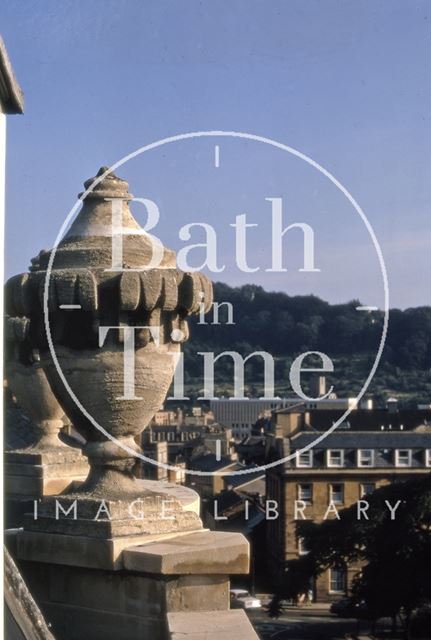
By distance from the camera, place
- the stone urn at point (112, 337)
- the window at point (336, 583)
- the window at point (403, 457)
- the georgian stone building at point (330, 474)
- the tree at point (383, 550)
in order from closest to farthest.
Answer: the stone urn at point (112, 337)
the tree at point (383, 550)
the window at point (336, 583)
the georgian stone building at point (330, 474)
the window at point (403, 457)

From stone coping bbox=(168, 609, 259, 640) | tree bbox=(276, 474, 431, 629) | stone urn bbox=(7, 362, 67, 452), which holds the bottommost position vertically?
tree bbox=(276, 474, 431, 629)

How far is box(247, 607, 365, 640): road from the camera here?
46.3 m

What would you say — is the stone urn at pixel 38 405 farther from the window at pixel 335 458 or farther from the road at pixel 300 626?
the window at pixel 335 458

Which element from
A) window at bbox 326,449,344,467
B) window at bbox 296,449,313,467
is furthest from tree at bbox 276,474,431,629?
window at bbox 326,449,344,467

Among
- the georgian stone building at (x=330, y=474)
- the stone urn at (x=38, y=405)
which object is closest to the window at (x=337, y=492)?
the georgian stone building at (x=330, y=474)

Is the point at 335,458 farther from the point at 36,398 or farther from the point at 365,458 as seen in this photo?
the point at 36,398

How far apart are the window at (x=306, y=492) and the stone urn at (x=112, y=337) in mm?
54945

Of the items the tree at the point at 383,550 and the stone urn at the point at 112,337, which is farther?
the tree at the point at 383,550

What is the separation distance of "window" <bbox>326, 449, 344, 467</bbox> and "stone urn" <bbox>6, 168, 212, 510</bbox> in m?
55.5

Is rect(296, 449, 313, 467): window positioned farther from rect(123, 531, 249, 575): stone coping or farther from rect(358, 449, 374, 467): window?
rect(123, 531, 249, 575): stone coping

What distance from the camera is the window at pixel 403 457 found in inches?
2446

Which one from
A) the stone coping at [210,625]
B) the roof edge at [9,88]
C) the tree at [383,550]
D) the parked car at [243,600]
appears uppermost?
the roof edge at [9,88]

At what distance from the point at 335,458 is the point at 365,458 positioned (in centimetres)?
137

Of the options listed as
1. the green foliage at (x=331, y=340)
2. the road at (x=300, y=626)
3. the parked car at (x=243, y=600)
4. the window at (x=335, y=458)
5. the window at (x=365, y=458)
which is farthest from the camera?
the green foliage at (x=331, y=340)
